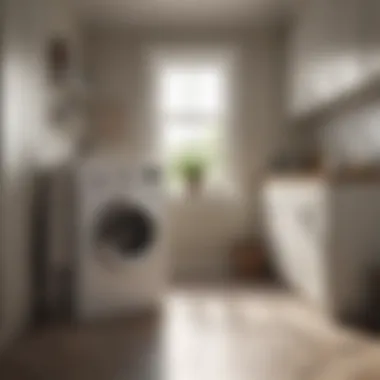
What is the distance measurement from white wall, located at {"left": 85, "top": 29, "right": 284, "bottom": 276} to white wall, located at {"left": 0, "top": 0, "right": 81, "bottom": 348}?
1475 mm

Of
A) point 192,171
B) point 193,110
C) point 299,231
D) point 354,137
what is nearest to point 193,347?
point 299,231

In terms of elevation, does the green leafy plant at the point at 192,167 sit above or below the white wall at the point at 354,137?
below

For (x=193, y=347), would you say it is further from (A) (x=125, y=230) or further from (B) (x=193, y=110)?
Answer: (B) (x=193, y=110)

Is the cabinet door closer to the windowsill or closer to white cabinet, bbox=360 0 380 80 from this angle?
white cabinet, bbox=360 0 380 80

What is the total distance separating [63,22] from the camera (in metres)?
3.98

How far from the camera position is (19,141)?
8.82ft

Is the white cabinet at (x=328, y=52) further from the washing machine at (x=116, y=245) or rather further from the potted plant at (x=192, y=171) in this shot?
the washing machine at (x=116, y=245)

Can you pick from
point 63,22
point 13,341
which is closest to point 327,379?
point 13,341

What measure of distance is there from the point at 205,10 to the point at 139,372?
3.02 meters

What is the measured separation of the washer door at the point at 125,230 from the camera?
121 inches

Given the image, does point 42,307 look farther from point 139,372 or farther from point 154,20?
point 154,20

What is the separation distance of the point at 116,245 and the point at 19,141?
2.57 ft

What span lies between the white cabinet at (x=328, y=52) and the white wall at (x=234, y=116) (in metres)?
0.28

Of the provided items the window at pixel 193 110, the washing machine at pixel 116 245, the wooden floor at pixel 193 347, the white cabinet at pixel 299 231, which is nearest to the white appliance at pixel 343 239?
the white cabinet at pixel 299 231
